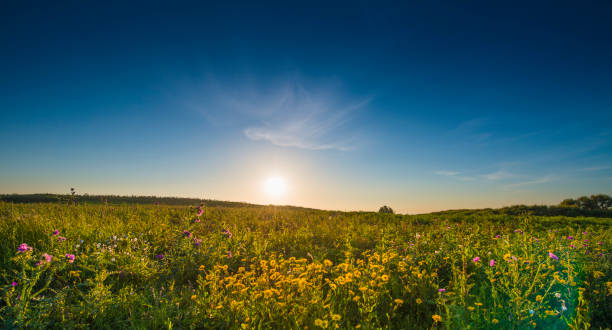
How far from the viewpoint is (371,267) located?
4.03 meters

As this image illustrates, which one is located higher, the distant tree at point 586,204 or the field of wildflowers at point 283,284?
the distant tree at point 586,204

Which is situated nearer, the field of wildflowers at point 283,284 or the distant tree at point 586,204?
the field of wildflowers at point 283,284

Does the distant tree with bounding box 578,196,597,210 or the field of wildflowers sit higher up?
the distant tree with bounding box 578,196,597,210

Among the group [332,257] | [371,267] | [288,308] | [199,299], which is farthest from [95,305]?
[332,257]

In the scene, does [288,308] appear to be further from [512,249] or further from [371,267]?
[512,249]

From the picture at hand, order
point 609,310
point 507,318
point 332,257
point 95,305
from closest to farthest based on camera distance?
point 507,318
point 95,305
point 609,310
point 332,257

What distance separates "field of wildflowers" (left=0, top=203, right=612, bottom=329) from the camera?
10.1ft

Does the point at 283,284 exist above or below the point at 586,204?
below

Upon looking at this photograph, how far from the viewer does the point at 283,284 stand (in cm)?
385

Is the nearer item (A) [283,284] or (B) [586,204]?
(A) [283,284]

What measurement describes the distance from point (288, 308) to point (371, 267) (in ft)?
4.37

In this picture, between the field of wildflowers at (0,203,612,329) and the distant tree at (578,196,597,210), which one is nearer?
the field of wildflowers at (0,203,612,329)

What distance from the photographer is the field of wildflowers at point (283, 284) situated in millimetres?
3090

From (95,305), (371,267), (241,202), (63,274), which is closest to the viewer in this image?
(95,305)
